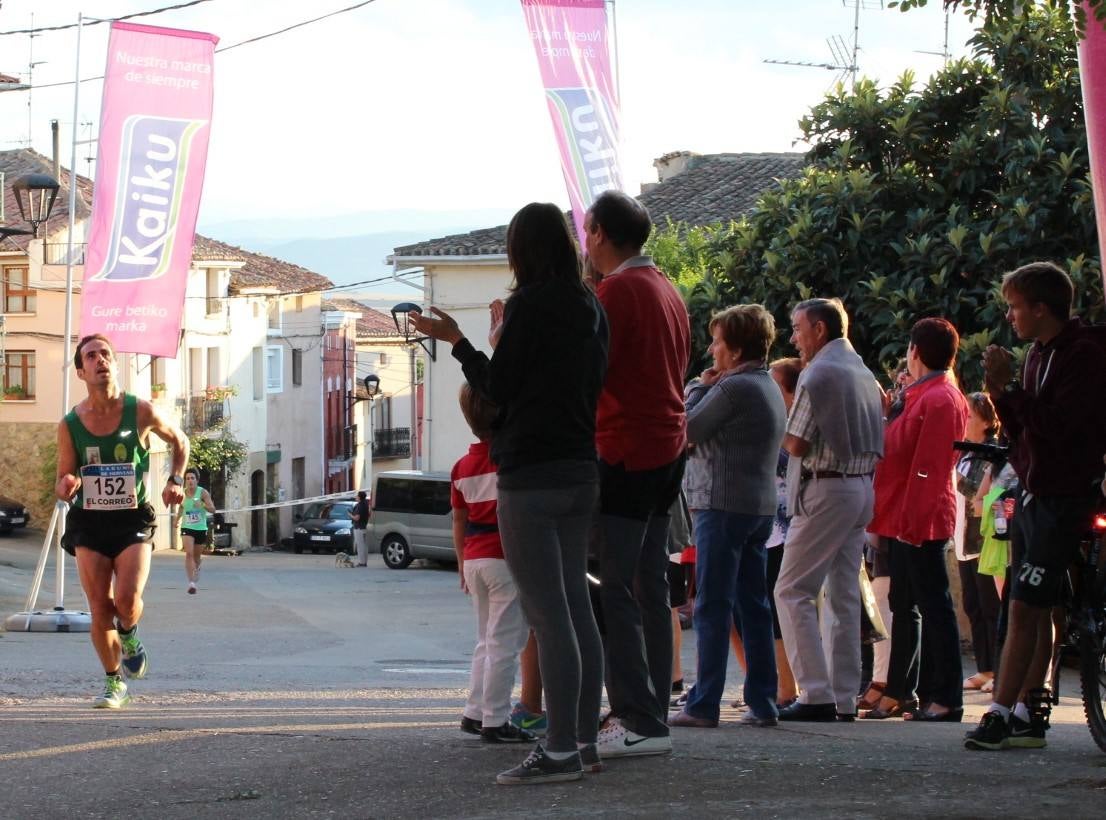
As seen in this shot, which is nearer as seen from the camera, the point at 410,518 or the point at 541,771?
the point at 541,771

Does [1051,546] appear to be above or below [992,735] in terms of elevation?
above

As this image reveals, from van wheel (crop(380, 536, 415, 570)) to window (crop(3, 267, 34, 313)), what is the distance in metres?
19.4

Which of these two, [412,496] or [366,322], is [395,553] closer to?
[412,496]

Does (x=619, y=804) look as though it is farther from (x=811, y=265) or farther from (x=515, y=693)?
(x=811, y=265)

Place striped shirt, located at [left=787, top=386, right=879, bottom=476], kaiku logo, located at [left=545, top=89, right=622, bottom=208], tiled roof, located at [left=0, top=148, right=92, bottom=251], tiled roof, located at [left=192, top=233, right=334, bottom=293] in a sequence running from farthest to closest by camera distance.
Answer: tiled roof, located at [left=192, top=233, right=334, bottom=293], tiled roof, located at [left=0, top=148, right=92, bottom=251], kaiku logo, located at [left=545, top=89, right=622, bottom=208], striped shirt, located at [left=787, top=386, right=879, bottom=476]

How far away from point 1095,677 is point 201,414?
2188 inches

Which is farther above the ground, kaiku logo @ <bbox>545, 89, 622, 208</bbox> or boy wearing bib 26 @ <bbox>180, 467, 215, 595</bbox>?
kaiku logo @ <bbox>545, 89, 622, 208</bbox>

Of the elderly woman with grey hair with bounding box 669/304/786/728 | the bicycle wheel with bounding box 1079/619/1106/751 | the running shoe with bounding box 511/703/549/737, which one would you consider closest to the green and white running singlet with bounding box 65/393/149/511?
the running shoe with bounding box 511/703/549/737

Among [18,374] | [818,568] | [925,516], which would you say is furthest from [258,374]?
[818,568]

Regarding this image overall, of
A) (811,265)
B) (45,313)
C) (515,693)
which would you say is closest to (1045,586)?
(515,693)

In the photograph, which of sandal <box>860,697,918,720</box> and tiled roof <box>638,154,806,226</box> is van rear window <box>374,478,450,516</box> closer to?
tiled roof <box>638,154,806,226</box>

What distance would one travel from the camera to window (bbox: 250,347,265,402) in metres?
65.9

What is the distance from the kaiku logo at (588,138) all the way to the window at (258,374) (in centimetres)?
4907

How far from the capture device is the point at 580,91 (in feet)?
58.0
